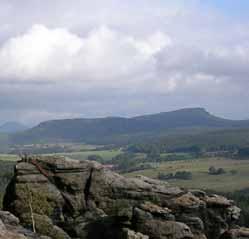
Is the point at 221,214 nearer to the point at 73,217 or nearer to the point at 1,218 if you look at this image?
the point at 73,217

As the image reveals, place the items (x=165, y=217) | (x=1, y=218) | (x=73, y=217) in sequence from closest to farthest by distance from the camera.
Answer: (x=1, y=218), (x=165, y=217), (x=73, y=217)

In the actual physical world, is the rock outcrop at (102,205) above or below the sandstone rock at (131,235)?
above

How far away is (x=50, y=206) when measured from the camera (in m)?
45.2

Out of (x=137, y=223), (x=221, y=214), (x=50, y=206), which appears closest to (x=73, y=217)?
(x=50, y=206)

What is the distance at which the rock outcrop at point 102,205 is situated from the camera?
1671 inches

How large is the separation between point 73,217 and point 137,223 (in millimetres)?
6594

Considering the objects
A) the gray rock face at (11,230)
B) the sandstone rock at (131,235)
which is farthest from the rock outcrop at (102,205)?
the gray rock face at (11,230)

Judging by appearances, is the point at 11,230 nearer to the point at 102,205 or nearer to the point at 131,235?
the point at 131,235

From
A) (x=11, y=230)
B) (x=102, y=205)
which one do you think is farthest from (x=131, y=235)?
(x=11, y=230)

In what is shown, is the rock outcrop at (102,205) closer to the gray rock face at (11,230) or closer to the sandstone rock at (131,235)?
the sandstone rock at (131,235)

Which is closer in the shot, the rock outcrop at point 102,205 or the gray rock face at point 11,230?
the gray rock face at point 11,230

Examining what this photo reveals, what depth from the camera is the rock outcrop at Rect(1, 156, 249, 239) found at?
139 feet

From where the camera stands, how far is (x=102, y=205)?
152 ft

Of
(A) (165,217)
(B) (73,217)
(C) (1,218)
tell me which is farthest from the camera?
(B) (73,217)
